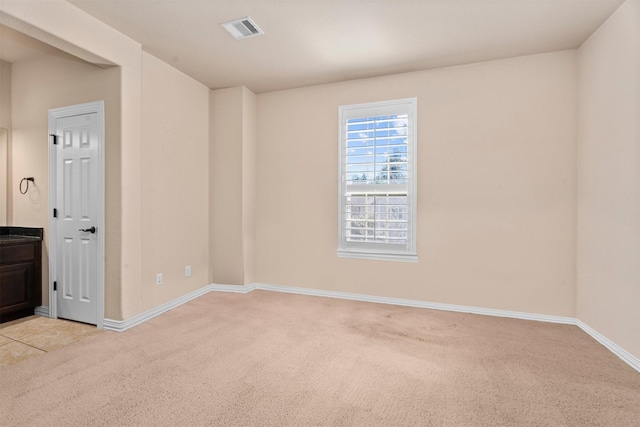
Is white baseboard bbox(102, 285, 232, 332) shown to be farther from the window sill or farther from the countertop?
the window sill

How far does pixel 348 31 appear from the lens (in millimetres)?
2891

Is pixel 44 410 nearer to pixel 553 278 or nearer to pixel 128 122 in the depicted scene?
pixel 128 122

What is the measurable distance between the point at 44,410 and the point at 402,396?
2.13 meters

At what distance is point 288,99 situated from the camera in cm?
432

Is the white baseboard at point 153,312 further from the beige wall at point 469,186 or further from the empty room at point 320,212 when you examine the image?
the beige wall at point 469,186

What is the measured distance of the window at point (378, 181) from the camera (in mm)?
3746

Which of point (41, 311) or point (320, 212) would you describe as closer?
point (41, 311)

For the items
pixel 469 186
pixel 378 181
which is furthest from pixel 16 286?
pixel 469 186

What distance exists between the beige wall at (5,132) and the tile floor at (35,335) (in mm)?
1368

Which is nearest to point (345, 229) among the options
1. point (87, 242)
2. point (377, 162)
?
point (377, 162)

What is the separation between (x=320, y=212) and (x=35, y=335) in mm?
3139

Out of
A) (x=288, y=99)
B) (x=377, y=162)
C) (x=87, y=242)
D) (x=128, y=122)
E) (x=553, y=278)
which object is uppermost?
(x=288, y=99)

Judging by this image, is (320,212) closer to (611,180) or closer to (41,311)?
(611,180)

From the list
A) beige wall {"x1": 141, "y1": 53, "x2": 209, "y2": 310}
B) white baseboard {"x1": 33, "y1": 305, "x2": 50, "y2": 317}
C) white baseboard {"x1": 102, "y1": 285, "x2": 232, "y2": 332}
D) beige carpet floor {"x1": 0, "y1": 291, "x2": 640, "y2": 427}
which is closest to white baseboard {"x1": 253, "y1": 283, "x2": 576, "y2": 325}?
beige carpet floor {"x1": 0, "y1": 291, "x2": 640, "y2": 427}
